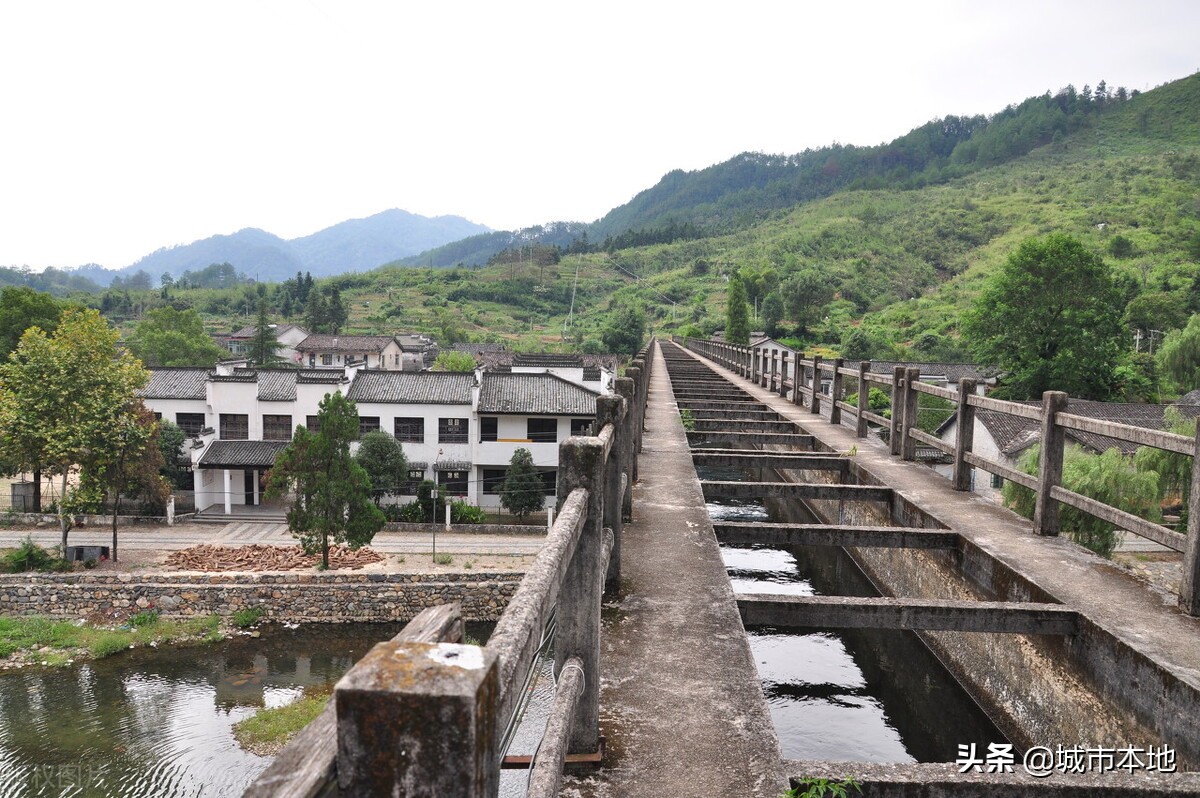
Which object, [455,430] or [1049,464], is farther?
[455,430]

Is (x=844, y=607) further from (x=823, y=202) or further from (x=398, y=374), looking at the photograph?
(x=823, y=202)

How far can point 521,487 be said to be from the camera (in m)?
26.5

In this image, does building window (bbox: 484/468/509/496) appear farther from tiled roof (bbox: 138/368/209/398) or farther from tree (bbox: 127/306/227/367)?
tree (bbox: 127/306/227/367)

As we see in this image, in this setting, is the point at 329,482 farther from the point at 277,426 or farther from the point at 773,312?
the point at 773,312

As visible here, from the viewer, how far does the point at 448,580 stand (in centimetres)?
2022

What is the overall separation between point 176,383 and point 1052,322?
37619mm

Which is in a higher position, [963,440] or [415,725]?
[415,725]

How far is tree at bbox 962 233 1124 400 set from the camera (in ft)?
111

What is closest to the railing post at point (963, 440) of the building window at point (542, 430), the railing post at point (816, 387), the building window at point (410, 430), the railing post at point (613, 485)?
the railing post at point (613, 485)

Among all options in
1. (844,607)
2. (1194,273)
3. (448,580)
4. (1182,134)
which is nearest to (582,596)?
(844,607)

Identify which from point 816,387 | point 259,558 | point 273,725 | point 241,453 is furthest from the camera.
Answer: point 241,453

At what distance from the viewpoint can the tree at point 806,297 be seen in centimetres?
6581

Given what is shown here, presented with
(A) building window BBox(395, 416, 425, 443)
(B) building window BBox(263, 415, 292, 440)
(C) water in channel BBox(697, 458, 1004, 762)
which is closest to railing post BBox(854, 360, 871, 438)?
(C) water in channel BBox(697, 458, 1004, 762)

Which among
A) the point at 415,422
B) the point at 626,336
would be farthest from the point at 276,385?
the point at 626,336
